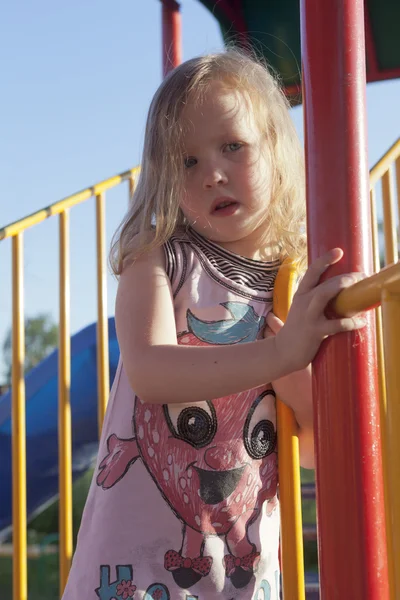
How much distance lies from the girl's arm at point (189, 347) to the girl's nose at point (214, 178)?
0.43ft

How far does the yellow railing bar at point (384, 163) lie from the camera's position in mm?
2279

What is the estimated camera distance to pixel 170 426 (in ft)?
4.10

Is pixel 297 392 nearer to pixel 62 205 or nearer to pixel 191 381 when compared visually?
pixel 191 381

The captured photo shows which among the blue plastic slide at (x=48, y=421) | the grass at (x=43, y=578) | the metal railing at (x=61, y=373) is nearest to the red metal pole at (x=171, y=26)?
the metal railing at (x=61, y=373)

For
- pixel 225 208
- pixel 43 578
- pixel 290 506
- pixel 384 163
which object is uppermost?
pixel 384 163

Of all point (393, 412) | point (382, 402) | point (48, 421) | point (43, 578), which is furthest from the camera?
point (43, 578)

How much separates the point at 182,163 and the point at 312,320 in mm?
452

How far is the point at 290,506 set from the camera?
1246 millimetres

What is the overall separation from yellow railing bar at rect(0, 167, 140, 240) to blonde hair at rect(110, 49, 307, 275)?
0.81 m

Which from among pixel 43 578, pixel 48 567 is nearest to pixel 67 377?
pixel 43 578

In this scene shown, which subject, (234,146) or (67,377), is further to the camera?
(67,377)

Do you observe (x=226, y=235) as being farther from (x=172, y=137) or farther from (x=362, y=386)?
(x=362, y=386)

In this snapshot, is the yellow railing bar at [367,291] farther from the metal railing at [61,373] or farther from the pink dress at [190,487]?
the metal railing at [61,373]

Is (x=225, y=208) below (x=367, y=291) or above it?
above
